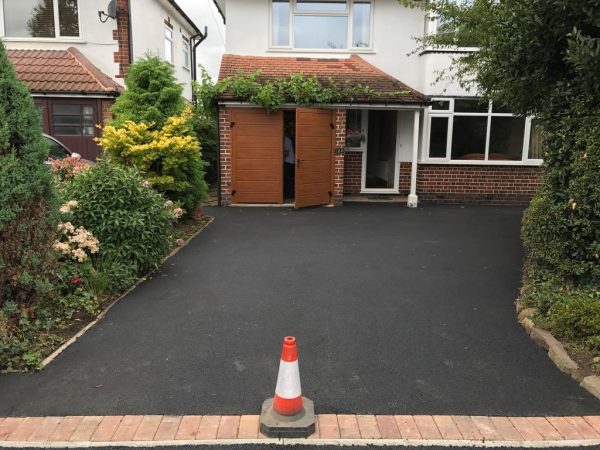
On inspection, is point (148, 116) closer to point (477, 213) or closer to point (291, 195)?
point (291, 195)

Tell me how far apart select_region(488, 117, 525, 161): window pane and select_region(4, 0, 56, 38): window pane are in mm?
11635

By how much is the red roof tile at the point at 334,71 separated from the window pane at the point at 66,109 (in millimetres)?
3816

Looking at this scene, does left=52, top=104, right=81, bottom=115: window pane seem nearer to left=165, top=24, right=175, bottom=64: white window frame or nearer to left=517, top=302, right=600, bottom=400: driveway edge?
left=165, top=24, right=175, bottom=64: white window frame

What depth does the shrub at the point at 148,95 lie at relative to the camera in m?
8.53

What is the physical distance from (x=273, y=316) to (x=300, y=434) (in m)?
1.94

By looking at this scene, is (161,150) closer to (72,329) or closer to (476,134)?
(72,329)

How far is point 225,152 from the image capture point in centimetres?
1146

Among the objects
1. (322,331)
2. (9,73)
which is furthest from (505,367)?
(9,73)

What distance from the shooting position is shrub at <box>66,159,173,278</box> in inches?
223

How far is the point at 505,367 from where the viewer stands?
379 cm

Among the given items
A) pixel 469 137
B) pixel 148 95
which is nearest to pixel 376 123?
pixel 469 137

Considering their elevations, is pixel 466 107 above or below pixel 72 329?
above

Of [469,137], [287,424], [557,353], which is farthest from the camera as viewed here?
[469,137]

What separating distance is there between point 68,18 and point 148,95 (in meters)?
6.70
